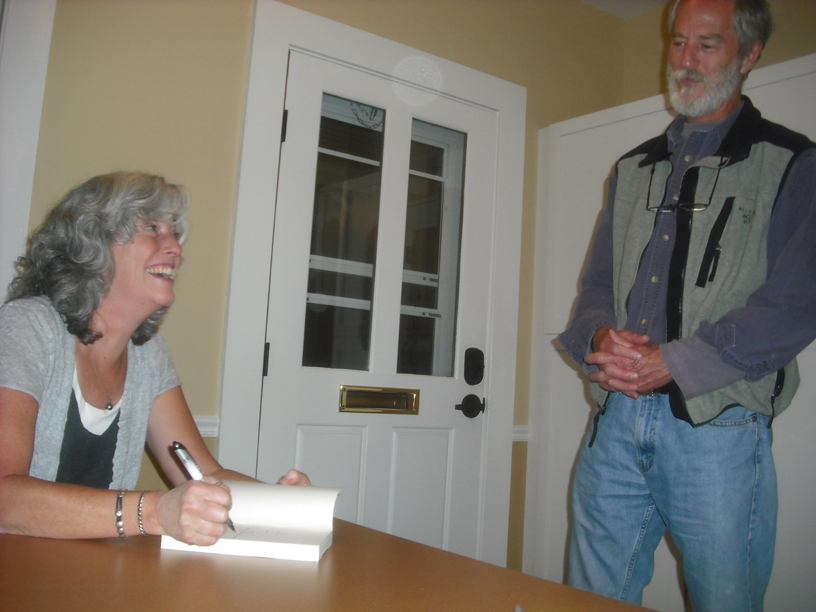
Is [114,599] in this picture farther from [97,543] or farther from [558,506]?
[558,506]

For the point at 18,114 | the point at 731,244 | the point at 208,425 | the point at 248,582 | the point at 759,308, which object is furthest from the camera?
the point at 208,425

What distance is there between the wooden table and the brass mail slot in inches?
57.7

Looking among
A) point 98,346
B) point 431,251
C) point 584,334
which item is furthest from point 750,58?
point 98,346

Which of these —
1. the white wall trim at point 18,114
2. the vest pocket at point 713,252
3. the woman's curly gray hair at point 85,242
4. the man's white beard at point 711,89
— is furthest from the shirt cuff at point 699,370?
the white wall trim at point 18,114

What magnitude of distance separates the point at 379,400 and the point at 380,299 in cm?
39

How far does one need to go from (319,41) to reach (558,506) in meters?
2.11

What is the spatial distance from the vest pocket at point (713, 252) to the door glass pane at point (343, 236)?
131 centimetres

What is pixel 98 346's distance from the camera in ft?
4.74

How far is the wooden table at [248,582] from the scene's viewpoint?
0.70m

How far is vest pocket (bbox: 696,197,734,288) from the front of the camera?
152cm

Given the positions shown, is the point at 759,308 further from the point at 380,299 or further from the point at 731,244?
the point at 380,299

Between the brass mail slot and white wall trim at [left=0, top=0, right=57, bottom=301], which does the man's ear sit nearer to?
the brass mail slot

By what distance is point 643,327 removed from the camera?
1.61 meters

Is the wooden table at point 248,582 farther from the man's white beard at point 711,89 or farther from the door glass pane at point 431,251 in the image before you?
the door glass pane at point 431,251
